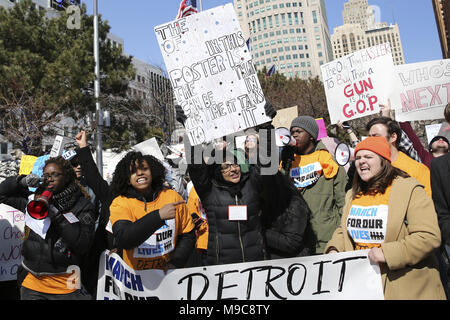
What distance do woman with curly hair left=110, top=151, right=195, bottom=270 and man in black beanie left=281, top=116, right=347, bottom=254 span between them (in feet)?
3.94

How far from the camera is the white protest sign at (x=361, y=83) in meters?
5.25

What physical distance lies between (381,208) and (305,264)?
554 millimetres

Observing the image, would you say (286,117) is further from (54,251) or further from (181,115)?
(54,251)

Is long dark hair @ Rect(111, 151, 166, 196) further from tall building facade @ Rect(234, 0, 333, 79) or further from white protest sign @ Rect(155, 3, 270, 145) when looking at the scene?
tall building facade @ Rect(234, 0, 333, 79)

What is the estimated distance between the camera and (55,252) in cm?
278

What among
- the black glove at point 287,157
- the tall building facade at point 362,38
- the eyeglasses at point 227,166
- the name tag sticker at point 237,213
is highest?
the tall building facade at point 362,38

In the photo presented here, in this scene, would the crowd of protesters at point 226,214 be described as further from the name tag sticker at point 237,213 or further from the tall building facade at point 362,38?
the tall building facade at point 362,38

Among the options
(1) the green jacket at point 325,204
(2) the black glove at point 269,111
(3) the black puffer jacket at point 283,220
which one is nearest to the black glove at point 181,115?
(2) the black glove at point 269,111

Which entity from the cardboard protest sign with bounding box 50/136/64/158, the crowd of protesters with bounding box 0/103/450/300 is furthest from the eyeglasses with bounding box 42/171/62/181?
the cardboard protest sign with bounding box 50/136/64/158

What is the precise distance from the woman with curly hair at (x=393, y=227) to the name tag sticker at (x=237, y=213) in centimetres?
65

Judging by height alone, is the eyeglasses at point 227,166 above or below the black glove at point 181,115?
below

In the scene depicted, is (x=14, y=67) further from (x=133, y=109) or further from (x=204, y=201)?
(x=204, y=201)

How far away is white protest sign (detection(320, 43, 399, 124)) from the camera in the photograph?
5.25m
